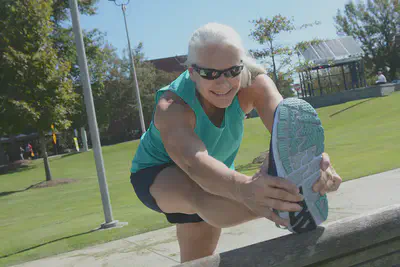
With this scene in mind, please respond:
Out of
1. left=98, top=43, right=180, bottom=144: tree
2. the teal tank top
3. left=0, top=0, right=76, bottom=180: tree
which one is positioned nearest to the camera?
the teal tank top

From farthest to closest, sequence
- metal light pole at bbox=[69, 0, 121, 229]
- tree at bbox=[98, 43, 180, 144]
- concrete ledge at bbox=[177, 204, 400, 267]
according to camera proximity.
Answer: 1. tree at bbox=[98, 43, 180, 144]
2. metal light pole at bbox=[69, 0, 121, 229]
3. concrete ledge at bbox=[177, 204, 400, 267]

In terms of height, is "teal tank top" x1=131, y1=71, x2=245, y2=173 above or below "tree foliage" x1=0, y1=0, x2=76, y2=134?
below

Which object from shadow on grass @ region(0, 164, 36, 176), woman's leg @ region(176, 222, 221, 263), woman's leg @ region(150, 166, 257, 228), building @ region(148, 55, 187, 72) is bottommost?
shadow on grass @ region(0, 164, 36, 176)

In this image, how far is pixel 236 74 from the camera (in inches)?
85.2

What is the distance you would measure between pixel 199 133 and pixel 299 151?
2.36 feet

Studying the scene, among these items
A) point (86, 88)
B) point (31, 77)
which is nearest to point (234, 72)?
point (86, 88)

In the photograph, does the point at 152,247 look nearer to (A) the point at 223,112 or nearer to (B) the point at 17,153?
(A) the point at 223,112

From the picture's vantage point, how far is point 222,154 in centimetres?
262

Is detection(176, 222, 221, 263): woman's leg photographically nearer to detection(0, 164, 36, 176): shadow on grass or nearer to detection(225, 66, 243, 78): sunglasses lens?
detection(225, 66, 243, 78): sunglasses lens

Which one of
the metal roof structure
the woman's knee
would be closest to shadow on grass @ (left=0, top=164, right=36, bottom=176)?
the metal roof structure

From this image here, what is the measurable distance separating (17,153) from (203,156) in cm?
3792

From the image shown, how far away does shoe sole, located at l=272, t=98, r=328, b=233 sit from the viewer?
5.73 feet

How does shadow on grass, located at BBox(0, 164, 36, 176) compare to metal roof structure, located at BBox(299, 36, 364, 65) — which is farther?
metal roof structure, located at BBox(299, 36, 364, 65)

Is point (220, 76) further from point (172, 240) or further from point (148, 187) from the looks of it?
point (172, 240)
